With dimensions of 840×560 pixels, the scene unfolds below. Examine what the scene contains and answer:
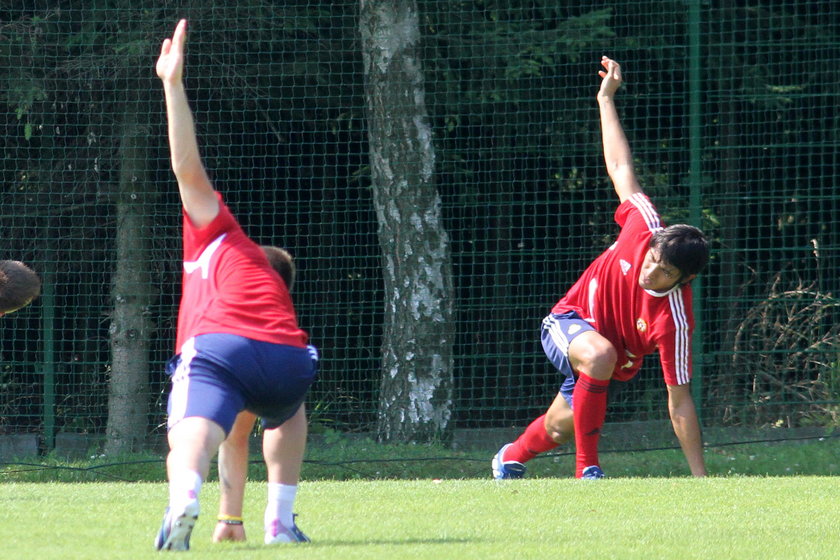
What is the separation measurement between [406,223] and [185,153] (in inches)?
242

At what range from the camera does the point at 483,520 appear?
16.9 ft

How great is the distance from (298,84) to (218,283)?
22.8 ft

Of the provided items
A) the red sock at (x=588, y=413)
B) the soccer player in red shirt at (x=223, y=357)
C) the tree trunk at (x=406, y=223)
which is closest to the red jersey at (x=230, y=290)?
the soccer player in red shirt at (x=223, y=357)

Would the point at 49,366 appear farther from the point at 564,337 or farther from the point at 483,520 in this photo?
the point at 483,520

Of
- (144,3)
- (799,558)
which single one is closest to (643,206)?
(799,558)

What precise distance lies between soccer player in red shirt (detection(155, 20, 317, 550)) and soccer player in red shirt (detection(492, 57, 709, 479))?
2801 mm

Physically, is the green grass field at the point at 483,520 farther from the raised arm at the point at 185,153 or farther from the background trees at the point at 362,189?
the background trees at the point at 362,189

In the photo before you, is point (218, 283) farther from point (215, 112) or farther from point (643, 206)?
point (215, 112)

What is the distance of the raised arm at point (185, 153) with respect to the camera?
420cm

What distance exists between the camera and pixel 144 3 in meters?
10.8

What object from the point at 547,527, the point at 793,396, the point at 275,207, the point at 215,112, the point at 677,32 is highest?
the point at 677,32

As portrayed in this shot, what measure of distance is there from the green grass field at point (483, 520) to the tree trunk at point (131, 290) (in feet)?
12.2

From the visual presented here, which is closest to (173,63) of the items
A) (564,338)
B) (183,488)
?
(183,488)

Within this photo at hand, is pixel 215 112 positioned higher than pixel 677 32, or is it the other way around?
pixel 677 32
